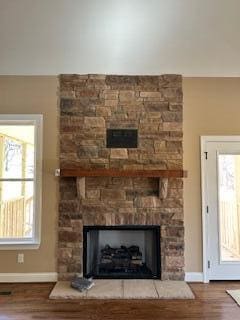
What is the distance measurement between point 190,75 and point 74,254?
3.12 m

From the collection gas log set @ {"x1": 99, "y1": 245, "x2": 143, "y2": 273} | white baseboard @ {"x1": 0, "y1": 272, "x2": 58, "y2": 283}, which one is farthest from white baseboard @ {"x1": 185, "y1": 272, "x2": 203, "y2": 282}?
white baseboard @ {"x1": 0, "y1": 272, "x2": 58, "y2": 283}

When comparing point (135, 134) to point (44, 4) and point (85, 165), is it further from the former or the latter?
point (44, 4)

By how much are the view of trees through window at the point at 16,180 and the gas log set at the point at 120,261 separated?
3.81ft

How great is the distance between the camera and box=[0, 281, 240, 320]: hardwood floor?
10.6 ft

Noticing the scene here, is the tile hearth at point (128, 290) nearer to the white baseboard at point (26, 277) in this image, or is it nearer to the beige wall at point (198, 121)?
the white baseboard at point (26, 277)

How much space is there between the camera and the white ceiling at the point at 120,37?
3420 millimetres

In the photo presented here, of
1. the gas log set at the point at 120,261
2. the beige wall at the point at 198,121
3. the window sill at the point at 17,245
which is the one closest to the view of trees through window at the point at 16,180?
the window sill at the point at 17,245

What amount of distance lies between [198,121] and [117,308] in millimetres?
2761

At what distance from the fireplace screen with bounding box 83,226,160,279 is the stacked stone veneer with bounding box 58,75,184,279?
0.11m

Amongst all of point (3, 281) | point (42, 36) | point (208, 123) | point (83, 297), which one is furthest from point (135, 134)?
point (3, 281)

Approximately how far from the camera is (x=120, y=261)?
4.46 metres

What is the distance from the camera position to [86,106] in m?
4.41

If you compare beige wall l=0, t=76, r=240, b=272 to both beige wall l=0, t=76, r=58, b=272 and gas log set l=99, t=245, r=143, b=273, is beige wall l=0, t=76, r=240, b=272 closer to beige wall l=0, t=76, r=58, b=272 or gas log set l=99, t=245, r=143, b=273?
beige wall l=0, t=76, r=58, b=272

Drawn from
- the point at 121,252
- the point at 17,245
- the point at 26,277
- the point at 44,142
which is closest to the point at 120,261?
the point at 121,252
